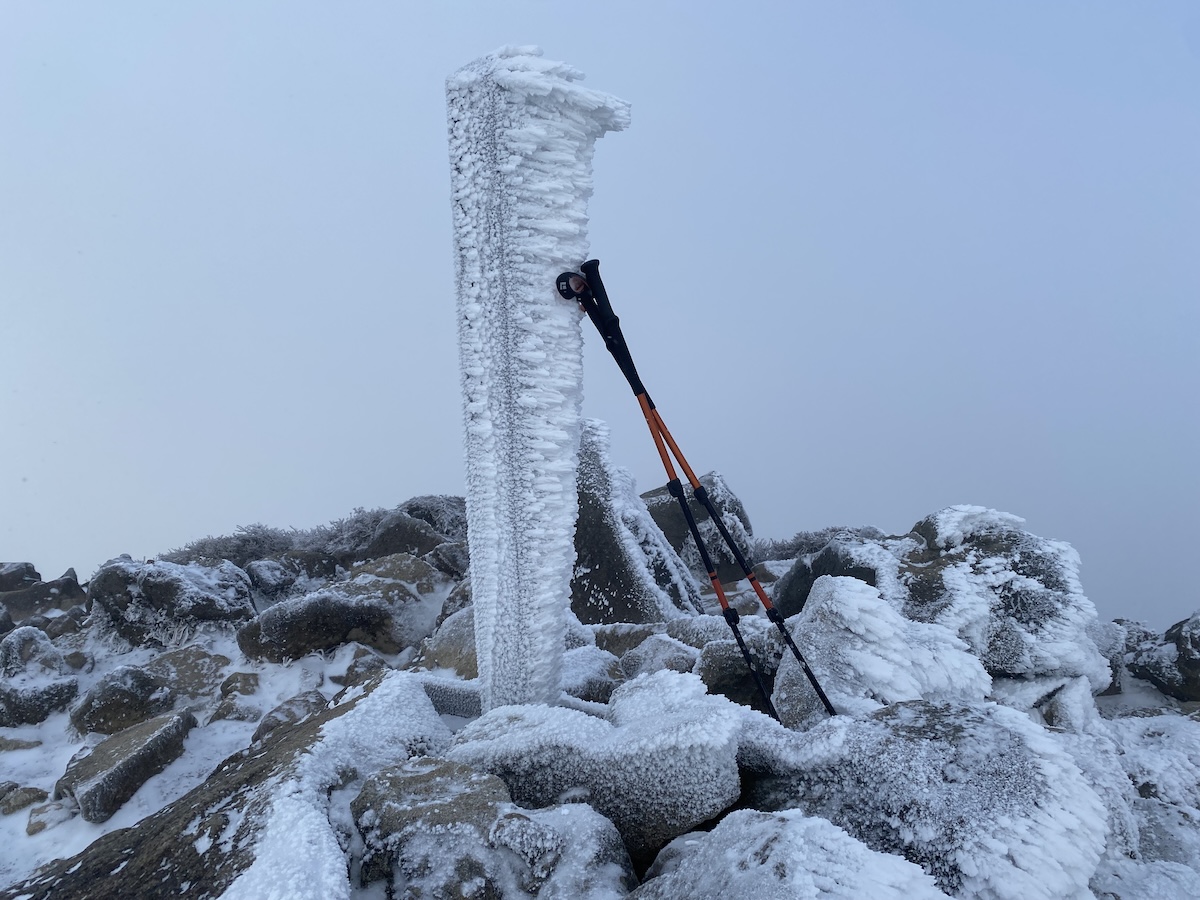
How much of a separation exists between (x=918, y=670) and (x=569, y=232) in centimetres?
192

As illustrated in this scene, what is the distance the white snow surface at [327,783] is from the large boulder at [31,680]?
9.56 feet

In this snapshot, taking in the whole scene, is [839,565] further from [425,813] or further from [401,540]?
[401,540]

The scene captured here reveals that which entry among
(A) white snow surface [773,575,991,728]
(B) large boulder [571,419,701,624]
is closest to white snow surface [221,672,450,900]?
(A) white snow surface [773,575,991,728]


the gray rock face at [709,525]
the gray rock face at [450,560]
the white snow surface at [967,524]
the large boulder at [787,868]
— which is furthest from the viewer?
the gray rock face at [709,525]

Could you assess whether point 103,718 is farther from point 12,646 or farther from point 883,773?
point 883,773

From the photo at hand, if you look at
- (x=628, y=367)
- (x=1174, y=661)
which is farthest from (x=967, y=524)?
(x=628, y=367)

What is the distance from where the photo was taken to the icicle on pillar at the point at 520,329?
220cm

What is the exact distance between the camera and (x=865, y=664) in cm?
242

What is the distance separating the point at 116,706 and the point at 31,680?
936 mm

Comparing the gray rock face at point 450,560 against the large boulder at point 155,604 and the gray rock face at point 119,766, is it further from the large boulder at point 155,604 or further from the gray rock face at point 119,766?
the gray rock face at point 119,766

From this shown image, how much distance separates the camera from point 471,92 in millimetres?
2201

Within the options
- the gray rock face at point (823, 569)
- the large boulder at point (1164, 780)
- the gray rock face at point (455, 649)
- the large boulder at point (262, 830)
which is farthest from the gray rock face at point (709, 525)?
the large boulder at point (262, 830)

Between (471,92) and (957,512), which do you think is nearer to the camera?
(471,92)

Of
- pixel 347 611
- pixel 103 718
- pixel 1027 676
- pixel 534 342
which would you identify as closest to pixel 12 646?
pixel 103 718
